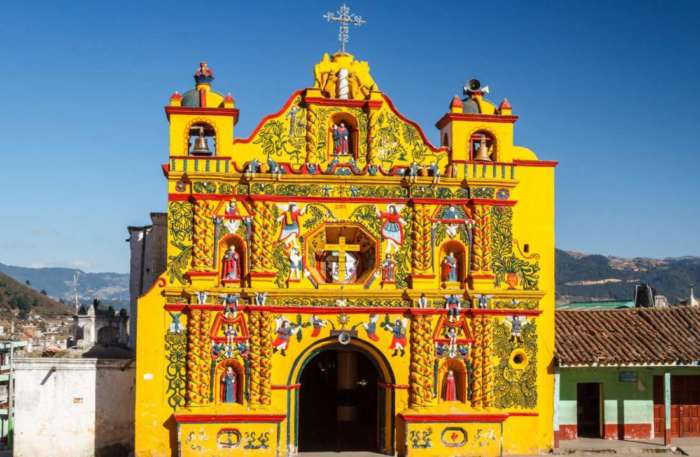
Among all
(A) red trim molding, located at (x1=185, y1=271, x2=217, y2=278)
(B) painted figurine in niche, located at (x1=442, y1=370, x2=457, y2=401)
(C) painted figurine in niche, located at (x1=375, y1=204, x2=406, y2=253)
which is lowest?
(B) painted figurine in niche, located at (x1=442, y1=370, x2=457, y2=401)

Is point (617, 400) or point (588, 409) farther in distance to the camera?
point (588, 409)

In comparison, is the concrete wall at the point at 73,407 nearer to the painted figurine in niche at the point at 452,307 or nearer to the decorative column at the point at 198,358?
the decorative column at the point at 198,358

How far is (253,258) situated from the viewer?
22.4 metres

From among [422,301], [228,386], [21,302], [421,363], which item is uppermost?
[422,301]

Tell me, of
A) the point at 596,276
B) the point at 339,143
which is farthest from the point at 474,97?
the point at 596,276

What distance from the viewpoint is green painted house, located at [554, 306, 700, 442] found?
79.4 ft

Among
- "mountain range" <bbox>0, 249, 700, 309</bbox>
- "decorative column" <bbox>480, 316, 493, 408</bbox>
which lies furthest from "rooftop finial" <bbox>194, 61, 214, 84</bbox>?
"mountain range" <bbox>0, 249, 700, 309</bbox>

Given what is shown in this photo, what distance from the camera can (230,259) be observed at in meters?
22.5

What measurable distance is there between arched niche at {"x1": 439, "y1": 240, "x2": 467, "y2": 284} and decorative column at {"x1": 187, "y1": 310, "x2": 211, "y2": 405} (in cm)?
663

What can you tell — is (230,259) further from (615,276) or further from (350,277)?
(615,276)

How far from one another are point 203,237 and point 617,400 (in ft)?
43.5

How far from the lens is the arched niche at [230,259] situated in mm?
22438

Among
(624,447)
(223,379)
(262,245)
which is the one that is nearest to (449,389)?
(624,447)

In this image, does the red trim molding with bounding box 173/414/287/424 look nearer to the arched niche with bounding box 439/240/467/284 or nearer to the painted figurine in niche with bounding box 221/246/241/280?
the painted figurine in niche with bounding box 221/246/241/280
